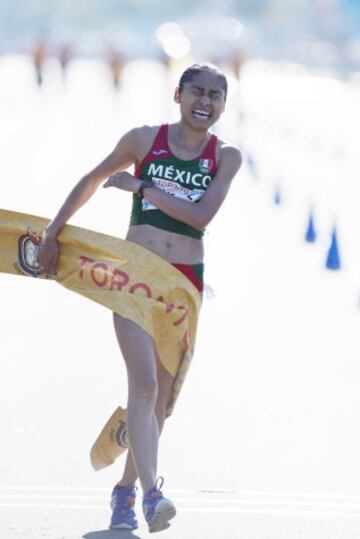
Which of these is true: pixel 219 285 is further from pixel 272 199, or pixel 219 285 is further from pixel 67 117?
pixel 67 117

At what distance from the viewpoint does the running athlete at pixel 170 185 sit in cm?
747

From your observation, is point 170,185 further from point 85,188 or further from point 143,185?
point 85,188

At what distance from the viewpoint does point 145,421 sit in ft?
23.8

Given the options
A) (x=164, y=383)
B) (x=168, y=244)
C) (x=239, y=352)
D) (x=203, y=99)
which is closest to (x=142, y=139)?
(x=203, y=99)

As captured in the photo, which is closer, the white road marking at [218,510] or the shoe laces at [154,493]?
the shoe laces at [154,493]

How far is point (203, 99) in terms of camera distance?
7.46 m

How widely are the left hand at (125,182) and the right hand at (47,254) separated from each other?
12.9 inches

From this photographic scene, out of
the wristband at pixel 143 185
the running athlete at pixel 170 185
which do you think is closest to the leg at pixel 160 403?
the running athlete at pixel 170 185

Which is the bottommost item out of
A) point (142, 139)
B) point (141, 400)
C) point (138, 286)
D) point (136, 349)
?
point (141, 400)

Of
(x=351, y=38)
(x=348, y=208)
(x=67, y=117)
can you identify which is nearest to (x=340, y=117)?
(x=67, y=117)

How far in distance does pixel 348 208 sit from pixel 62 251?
21.2m

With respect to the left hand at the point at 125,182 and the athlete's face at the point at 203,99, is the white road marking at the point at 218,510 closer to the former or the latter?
the left hand at the point at 125,182

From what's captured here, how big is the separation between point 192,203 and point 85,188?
16.6 inches

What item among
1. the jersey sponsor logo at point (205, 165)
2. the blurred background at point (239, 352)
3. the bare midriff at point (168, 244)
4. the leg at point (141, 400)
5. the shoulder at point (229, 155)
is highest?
the shoulder at point (229, 155)
